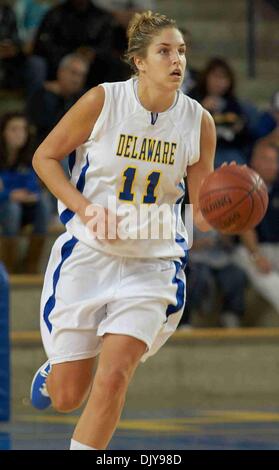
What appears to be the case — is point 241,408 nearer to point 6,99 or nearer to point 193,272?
point 193,272

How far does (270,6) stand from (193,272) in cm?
429

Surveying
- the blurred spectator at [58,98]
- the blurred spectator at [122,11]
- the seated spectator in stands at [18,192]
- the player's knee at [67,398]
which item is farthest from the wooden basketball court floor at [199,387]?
the blurred spectator at [122,11]

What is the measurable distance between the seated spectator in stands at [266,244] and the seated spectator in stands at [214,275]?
0.12 m

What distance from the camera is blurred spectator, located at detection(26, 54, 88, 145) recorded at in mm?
10156

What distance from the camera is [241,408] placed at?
27.7 ft

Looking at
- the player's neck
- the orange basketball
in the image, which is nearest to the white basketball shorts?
the orange basketball

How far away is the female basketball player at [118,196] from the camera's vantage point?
4.84 meters

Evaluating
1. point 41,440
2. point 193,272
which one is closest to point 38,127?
point 193,272

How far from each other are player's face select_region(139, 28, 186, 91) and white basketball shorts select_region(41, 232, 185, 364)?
0.73 meters

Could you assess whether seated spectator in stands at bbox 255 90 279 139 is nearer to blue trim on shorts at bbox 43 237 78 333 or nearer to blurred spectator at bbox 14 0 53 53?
blurred spectator at bbox 14 0 53 53

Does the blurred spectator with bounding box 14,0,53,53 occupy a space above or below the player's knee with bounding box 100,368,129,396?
below

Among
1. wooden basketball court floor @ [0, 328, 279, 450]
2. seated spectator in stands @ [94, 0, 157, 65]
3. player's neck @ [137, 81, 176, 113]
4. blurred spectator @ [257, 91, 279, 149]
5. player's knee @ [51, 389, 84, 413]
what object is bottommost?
wooden basketball court floor @ [0, 328, 279, 450]

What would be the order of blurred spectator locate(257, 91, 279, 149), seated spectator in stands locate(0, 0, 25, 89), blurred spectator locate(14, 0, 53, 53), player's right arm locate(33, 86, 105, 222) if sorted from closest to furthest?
player's right arm locate(33, 86, 105, 222) → blurred spectator locate(257, 91, 279, 149) → seated spectator in stands locate(0, 0, 25, 89) → blurred spectator locate(14, 0, 53, 53)

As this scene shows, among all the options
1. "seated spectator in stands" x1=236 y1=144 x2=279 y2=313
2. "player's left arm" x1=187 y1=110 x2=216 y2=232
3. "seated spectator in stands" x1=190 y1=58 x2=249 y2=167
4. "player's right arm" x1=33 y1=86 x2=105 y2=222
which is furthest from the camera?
"seated spectator in stands" x1=190 y1=58 x2=249 y2=167
